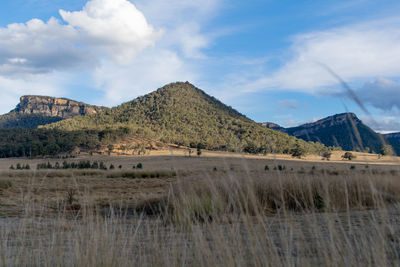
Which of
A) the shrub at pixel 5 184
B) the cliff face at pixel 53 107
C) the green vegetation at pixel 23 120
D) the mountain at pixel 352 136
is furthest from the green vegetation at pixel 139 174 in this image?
the cliff face at pixel 53 107

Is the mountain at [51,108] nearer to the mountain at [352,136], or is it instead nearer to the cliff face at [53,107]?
the cliff face at [53,107]

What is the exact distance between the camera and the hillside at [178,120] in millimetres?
68375

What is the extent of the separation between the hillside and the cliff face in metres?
80.9

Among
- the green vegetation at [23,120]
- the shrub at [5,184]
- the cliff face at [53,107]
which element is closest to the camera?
the shrub at [5,184]

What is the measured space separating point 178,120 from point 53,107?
5016 inches

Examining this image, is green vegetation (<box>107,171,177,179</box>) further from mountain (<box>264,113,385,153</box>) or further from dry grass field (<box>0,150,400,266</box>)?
mountain (<box>264,113,385,153</box>)

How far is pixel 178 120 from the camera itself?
82.1m

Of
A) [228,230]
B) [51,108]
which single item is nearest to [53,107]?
[51,108]

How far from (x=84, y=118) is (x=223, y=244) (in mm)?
102655

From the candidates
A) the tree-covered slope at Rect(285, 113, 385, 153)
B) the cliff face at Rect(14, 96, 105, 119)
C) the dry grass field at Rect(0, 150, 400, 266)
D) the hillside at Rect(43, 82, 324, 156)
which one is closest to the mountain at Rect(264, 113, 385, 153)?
the tree-covered slope at Rect(285, 113, 385, 153)

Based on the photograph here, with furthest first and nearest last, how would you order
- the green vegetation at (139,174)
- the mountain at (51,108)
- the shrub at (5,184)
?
1. the mountain at (51,108)
2. the green vegetation at (139,174)
3. the shrub at (5,184)

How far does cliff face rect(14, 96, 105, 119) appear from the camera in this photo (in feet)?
564

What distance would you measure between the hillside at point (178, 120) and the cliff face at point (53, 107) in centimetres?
8093

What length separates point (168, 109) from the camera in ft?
296
